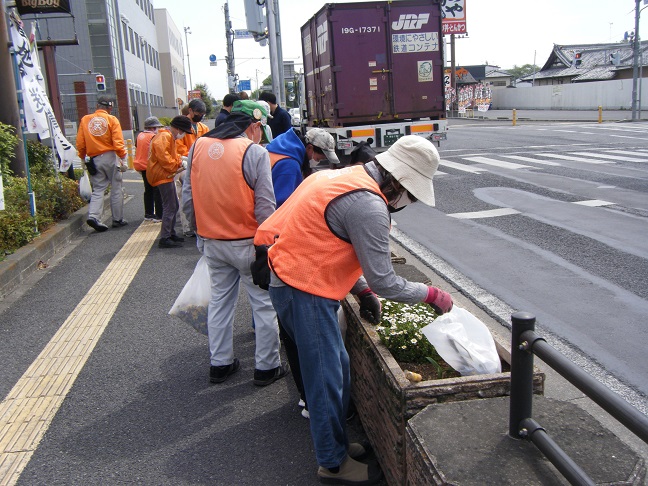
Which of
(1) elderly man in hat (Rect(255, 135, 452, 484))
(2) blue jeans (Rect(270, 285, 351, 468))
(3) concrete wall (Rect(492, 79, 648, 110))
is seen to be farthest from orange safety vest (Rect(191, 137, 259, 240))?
(3) concrete wall (Rect(492, 79, 648, 110))

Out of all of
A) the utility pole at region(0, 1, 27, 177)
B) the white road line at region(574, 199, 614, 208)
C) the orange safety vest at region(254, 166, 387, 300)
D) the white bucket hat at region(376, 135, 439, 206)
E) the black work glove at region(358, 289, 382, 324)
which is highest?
the utility pole at region(0, 1, 27, 177)

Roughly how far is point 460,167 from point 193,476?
12.9 m

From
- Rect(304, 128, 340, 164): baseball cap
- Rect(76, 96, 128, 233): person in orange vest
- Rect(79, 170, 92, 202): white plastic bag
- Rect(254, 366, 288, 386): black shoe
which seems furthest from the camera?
Rect(79, 170, 92, 202): white plastic bag

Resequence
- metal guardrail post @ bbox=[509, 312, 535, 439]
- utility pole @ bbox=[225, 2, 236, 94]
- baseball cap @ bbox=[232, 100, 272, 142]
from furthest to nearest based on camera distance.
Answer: utility pole @ bbox=[225, 2, 236, 94] → baseball cap @ bbox=[232, 100, 272, 142] → metal guardrail post @ bbox=[509, 312, 535, 439]

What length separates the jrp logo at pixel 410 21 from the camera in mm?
13430

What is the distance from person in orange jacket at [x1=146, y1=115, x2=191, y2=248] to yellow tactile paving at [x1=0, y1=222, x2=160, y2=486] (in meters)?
1.28

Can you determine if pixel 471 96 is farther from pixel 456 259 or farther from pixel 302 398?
pixel 302 398

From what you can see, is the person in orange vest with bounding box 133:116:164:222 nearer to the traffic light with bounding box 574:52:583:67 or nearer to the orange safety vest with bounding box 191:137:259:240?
the orange safety vest with bounding box 191:137:259:240

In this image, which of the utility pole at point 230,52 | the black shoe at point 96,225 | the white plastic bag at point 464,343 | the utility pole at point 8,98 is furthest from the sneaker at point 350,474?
the utility pole at point 230,52

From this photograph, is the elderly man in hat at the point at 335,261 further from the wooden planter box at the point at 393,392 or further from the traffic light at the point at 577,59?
the traffic light at the point at 577,59

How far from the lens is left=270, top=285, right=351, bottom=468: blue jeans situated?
8.66 ft

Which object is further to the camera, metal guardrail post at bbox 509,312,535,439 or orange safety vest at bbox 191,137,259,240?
orange safety vest at bbox 191,137,259,240

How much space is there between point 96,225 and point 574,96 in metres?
49.4

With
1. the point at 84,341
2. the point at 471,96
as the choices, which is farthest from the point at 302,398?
the point at 471,96
